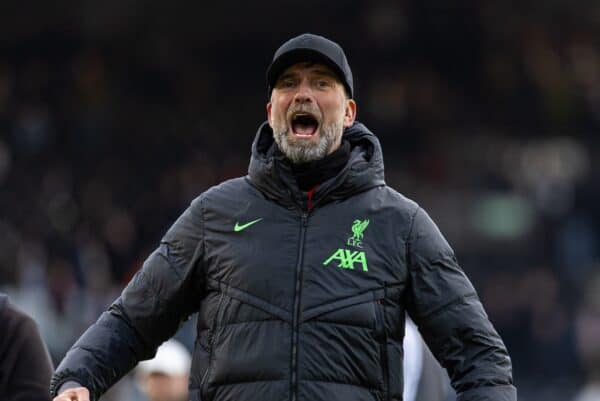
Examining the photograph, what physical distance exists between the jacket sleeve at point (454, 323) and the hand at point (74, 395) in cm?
99

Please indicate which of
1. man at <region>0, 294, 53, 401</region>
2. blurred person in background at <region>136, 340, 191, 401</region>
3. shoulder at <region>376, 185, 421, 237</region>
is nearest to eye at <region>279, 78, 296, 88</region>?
shoulder at <region>376, 185, 421, 237</region>

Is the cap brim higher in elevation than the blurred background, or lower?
higher

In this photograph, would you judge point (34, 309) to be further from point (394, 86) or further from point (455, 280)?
point (455, 280)

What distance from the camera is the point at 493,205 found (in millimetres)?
18391

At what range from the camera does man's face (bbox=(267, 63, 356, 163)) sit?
4855mm

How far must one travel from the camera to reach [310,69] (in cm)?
493

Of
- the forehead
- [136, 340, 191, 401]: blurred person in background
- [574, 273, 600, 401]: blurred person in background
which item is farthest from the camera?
[574, 273, 600, 401]: blurred person in background

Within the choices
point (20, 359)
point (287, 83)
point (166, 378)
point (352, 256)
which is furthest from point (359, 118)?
point (352, 256)

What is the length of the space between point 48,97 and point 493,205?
544cm

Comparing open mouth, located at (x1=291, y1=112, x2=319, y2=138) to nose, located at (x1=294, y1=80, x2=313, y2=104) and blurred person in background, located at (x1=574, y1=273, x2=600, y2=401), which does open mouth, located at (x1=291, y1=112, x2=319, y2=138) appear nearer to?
nose, located at (x1=294, y1=80, x2=313, y2=104)

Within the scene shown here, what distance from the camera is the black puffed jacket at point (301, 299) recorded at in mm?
4629

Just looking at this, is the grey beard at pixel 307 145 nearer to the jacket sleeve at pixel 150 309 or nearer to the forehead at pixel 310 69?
the forehead at pixel 310 69

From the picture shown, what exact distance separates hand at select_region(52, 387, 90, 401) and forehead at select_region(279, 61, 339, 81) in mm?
1153

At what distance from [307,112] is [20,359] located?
1.51 metres
